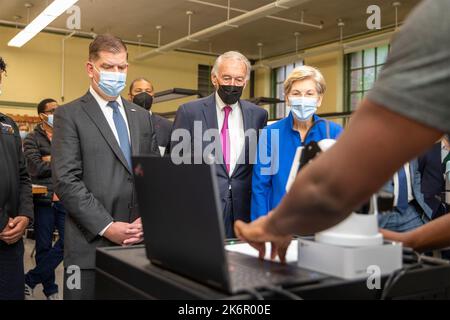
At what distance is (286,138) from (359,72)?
7.42m

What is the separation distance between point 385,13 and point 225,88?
623 centimetres

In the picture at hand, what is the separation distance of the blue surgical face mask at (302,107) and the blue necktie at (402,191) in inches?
22.1

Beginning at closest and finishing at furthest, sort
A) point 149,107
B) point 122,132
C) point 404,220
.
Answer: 1. point 122,132
2. point 404,220
3. point 149,107

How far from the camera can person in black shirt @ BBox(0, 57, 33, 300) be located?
6.95ft

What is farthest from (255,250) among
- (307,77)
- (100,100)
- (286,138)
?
(307,77)

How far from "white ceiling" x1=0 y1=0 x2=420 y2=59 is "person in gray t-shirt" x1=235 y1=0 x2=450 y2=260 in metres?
7.13

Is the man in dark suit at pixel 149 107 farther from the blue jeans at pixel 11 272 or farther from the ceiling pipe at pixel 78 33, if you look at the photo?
the ceiling pipe at pixel 78 33

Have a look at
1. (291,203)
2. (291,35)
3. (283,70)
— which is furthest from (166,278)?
(283,70)

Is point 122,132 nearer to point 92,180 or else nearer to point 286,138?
point 92,180

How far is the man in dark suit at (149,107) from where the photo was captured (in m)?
3.34

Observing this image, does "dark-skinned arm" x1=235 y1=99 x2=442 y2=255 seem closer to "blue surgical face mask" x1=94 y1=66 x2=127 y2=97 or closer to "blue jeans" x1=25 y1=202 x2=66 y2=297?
"blue surgical face mask" x1=94 y1=66 x2=127 y2=97

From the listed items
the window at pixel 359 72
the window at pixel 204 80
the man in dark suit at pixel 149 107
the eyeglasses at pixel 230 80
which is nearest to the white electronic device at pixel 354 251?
the eyeglasses at pixel 230 80

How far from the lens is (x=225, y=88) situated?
8.66 ft

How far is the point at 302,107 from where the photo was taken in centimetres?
256
